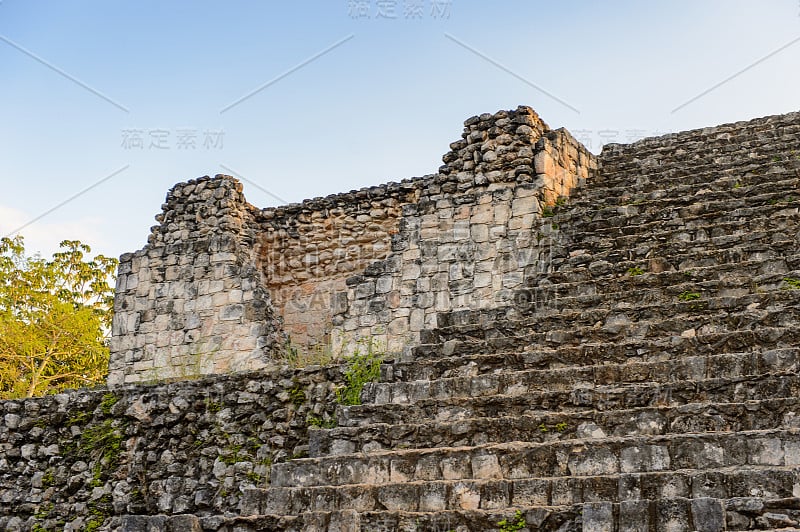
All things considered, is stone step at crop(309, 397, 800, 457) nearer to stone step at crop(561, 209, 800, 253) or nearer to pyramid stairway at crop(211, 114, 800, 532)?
pyramid stairway at crop(211, 114, 800, 532)

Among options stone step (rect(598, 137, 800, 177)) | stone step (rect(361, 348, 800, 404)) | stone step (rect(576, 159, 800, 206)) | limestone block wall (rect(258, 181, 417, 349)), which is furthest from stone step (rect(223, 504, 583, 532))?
limestone block wall (rect(258, 181, 417, 349))

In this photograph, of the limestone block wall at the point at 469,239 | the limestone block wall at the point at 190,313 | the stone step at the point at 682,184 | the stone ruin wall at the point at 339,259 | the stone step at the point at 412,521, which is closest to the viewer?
the stone step at the point at 412,521

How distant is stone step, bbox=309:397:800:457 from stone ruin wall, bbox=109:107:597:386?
8.01ft

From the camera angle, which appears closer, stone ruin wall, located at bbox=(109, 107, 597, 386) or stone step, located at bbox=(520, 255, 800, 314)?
stone step, located at bbox=(520, 255, 800, 314)

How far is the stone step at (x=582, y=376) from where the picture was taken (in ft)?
18.3

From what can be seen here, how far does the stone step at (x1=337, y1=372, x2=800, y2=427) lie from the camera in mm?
5379

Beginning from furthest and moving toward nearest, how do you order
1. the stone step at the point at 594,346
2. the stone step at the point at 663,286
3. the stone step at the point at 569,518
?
the stone step at the point at 663,286 → the stone step at the point at 594,346 → the stone step at the point at 569,518

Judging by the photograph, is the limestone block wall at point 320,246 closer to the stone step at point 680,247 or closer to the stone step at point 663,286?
the stone step at point 680,247

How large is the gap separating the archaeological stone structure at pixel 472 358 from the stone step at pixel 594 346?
14mm

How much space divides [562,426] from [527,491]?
66cm

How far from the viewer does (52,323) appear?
55.5 ft

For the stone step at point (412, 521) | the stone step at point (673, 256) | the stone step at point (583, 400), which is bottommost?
the stone step at point (412, 521)

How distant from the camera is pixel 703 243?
315 inches

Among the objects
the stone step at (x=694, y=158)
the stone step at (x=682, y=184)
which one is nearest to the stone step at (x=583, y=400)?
the stone step at (x=682, y=184)
